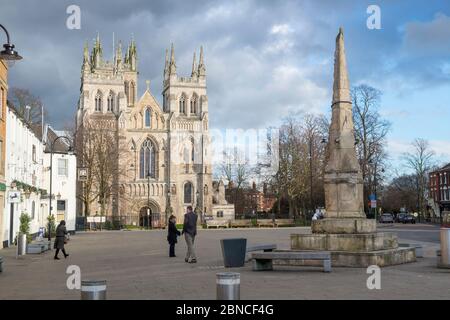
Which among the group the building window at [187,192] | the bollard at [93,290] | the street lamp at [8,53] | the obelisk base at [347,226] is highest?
the street lamp at [8,53]

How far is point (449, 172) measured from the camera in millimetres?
90375

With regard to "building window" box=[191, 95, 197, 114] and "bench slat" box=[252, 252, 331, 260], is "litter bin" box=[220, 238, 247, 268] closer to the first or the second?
"bench slat" box=[252, 252, 331, 260]

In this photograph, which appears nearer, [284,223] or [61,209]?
[61,209]

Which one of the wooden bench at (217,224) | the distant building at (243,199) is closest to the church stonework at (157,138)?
the distant building at (243,199)

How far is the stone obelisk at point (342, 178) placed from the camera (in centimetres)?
1647

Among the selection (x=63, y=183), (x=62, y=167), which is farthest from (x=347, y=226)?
(x=62, y=167)

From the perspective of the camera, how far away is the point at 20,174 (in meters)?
31.9

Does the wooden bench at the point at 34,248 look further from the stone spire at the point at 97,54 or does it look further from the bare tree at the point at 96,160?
the stone spire at the point at 97,54

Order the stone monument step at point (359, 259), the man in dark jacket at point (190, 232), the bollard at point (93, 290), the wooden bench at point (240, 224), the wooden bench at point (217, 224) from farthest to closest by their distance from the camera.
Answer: the wooden bench at point (240, 224) < the wooden bench at point (217, 224) < the man in dark jacket at point (190, 232) < the stone monument step at point (359, 259) < the bollard at point (93, 290)

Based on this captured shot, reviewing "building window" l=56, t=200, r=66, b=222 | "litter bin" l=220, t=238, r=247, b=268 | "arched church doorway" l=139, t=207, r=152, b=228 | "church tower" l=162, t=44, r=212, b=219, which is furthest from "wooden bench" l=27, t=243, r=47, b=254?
"church tower" l=162, t=44, r=212, b=219

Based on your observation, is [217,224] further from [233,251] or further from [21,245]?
[233,251]

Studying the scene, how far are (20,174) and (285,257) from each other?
21.8m

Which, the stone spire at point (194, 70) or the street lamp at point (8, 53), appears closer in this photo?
the street lamp at point (8, 53)
